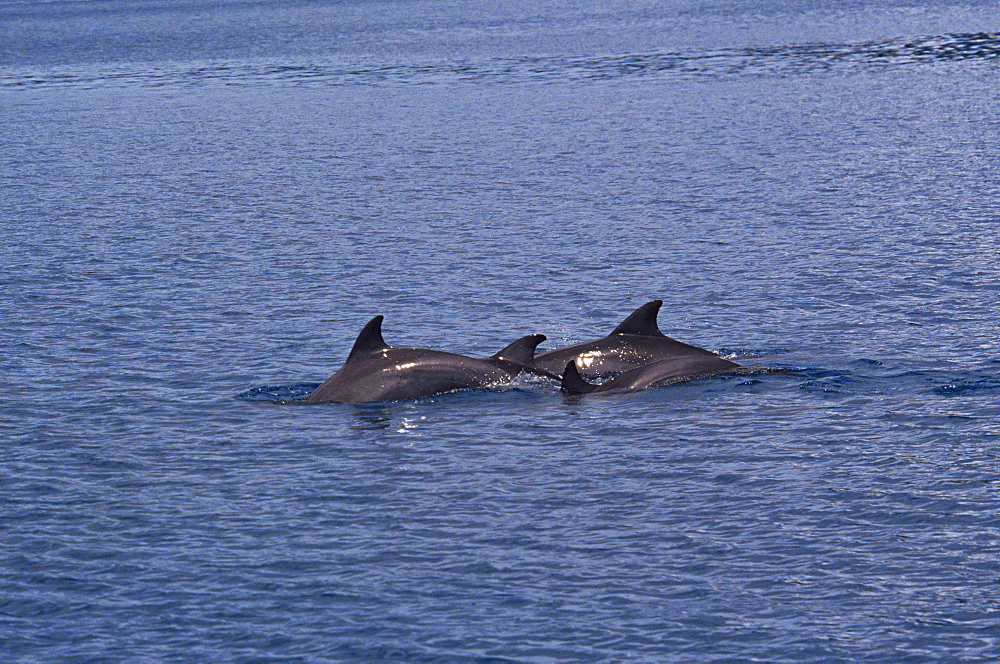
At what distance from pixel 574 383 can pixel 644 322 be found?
1.58m

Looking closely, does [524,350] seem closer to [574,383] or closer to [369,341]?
[574,383]

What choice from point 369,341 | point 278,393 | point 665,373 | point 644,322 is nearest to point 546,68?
point 644,322

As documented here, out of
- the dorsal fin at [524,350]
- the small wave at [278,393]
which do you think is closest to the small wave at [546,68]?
the small wave at [278,393]

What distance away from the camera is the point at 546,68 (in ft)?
242

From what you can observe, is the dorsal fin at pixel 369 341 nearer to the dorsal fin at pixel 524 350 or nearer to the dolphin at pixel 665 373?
the dorsal fin at pixel 524 350

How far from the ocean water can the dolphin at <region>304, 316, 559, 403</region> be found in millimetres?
232

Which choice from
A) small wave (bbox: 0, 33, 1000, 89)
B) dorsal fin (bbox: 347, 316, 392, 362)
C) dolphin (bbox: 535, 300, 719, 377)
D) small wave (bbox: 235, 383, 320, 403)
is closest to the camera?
dorsal fin (bbox: 347, 316, 392, 362)

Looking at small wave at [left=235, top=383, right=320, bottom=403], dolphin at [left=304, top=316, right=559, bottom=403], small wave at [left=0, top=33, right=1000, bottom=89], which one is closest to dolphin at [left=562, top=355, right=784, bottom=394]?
dolphin at [left=304, top=316, right=559, bottom=403]

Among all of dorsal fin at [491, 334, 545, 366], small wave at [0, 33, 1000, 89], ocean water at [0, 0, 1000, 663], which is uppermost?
small wave at [0, 33, 1000, 89]

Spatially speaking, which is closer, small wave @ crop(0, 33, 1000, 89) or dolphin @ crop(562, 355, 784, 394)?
dolphin @ crop(562, 355, 784, 394)

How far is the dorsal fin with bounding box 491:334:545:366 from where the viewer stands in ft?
59.7

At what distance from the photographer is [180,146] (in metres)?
48.7

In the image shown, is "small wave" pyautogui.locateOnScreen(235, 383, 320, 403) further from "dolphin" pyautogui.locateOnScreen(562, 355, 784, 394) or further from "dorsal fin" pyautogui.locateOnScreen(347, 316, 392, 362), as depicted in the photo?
"dolphin" pyautogui.locateOnScreen(562, 355, 784, 394)

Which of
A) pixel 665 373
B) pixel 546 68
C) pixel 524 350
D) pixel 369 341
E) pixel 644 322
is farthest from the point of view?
pixel 546 68
